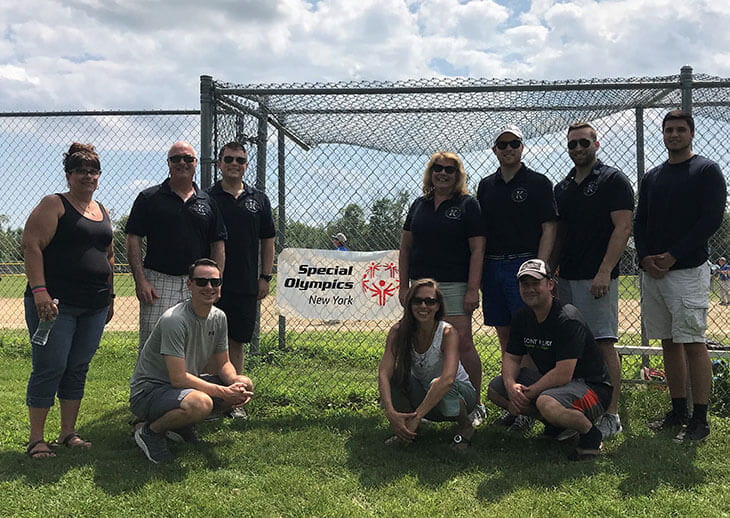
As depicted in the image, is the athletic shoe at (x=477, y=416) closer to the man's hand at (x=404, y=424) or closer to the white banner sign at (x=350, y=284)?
the man's hand at (x=404, y=424)

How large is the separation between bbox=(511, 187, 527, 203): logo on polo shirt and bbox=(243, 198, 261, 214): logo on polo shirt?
177cm

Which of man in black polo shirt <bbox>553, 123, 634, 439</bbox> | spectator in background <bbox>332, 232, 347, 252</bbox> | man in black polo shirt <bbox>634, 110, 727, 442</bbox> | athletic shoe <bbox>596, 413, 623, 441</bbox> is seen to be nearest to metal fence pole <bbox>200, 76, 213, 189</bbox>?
spectator in background <bbox>332, 232, 347, 252</bbox>

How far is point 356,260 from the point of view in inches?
177

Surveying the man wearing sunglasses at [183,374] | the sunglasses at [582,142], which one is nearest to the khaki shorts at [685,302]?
the sunglasses at [582,142]

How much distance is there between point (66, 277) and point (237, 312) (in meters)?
1.17

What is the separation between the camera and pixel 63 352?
3.52 meters

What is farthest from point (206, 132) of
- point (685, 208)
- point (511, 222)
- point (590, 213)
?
point (685, 208)

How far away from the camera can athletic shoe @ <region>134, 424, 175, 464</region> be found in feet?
11.3

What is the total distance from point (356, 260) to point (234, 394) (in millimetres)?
1444

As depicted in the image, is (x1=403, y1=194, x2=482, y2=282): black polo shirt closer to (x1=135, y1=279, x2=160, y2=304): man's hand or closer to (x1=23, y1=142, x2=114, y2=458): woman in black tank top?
(x1=135, y1=279, x2=160, y2=304): man's hand

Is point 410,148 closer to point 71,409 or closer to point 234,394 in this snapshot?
point 234,394

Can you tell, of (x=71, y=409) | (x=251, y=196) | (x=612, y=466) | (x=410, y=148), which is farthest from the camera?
(x=410, y=148)

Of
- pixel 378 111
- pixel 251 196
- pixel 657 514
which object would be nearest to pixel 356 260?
pixel 251 196

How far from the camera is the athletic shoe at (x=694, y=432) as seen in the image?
3650 mm
